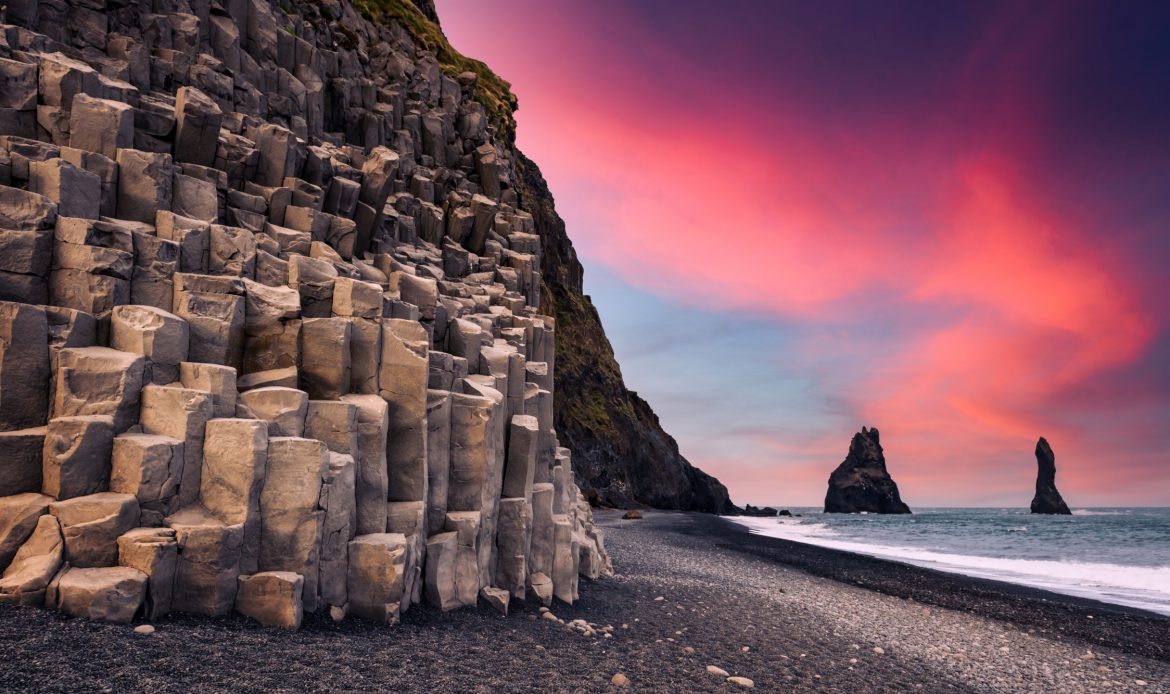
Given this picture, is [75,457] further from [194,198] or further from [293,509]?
[194,198]

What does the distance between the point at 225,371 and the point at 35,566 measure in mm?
3916

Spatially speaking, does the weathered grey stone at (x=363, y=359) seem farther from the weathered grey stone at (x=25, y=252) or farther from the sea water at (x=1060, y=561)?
the sea water at (x=1060, y=561)

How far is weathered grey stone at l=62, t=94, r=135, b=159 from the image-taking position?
580 inches

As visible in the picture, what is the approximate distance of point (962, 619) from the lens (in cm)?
2156

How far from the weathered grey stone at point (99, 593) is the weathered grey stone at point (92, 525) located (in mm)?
187

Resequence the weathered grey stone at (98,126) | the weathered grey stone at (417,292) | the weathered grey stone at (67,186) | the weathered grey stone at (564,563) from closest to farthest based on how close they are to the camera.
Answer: the weathered grey stone at (67,186), the weathered grey stone at (98,126), the weathered grey stone at (564,563), the weathered grey stone at (417,292)

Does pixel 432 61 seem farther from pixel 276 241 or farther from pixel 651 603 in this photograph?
pixel 651 603

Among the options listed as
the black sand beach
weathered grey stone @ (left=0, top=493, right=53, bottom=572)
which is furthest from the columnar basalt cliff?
the black sand beach

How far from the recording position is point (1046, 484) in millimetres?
174625

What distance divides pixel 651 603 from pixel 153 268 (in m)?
15.9

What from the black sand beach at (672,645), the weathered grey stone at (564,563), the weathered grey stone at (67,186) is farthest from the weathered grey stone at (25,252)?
the weathered grey stone at (564,563)

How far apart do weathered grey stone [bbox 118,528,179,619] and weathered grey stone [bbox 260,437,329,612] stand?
1467mm

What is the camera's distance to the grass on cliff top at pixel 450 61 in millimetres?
48184

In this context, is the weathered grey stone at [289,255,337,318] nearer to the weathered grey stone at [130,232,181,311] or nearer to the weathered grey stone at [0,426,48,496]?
the weathered grey stone at [130,232,181,311]
